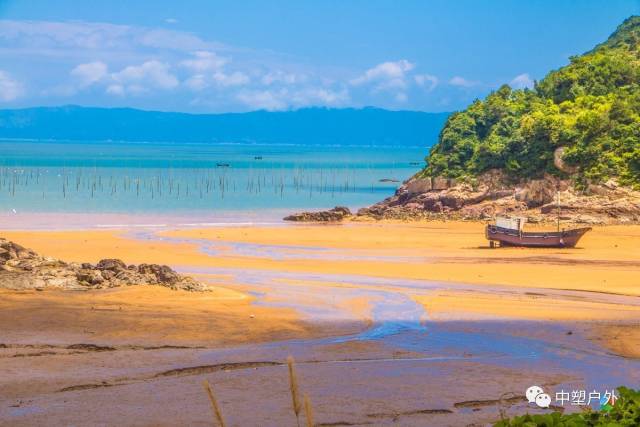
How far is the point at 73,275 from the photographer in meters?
22.6

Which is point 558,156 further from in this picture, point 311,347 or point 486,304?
point 311,347

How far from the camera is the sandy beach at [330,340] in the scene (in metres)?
13.1

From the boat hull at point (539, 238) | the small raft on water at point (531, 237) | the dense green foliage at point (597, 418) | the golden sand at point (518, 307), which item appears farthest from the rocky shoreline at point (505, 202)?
the dense green foliage at point (597, 418)

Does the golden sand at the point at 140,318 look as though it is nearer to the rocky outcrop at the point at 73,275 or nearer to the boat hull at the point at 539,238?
the rocky outcrop at the point at 73,275

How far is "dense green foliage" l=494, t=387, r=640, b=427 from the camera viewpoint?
7.00 m

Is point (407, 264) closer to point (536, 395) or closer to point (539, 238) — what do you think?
point (539, 238)

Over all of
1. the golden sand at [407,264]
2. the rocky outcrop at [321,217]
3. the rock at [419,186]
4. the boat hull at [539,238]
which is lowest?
the golden sand at [407,264]

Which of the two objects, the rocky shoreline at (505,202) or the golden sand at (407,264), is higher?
the rocky shoreline at (505,202)

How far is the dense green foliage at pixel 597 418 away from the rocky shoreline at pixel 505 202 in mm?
48642

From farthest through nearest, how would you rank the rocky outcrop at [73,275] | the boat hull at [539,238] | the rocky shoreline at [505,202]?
the rocky shoreline at [505,202] → the boat hull at [539,238] → the rocky outcrop at [73,275]

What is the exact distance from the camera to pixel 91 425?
11.7 meters

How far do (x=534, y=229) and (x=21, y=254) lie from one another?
35.1 m

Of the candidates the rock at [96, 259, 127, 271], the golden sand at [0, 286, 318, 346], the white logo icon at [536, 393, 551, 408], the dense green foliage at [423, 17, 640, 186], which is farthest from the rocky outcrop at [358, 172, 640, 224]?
the white logo icon at [536, 393, 551, 408]

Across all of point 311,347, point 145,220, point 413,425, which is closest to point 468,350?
point 311,347
